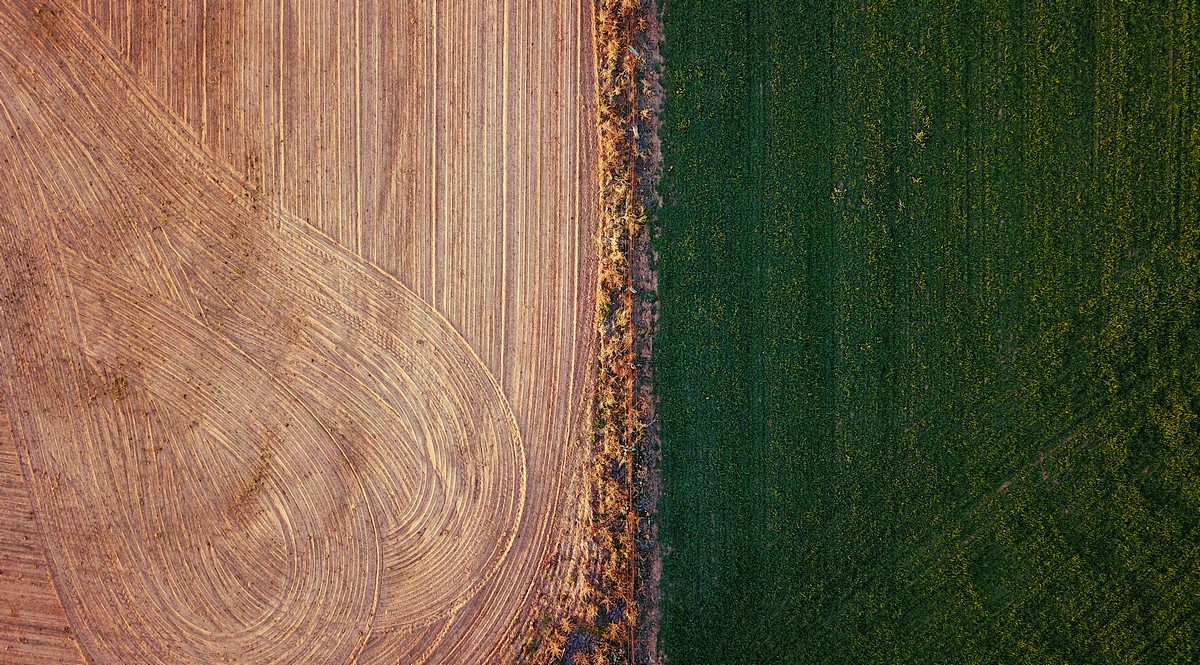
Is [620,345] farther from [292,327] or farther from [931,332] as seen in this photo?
[292,327]

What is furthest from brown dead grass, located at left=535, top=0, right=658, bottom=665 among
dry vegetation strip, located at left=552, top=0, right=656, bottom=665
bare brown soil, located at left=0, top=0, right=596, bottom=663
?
bare brown soil, located at left=0, top=0, right=596, bottom=663

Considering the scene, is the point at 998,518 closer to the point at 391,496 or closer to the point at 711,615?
the point at 711,615

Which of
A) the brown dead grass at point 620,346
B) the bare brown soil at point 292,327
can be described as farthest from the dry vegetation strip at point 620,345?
the bare brown soil at point 292,327

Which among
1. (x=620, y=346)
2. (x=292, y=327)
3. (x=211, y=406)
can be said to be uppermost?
(x=292, y=327)

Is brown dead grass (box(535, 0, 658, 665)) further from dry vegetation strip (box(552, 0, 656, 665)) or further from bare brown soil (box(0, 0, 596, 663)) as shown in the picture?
bare brown soil (box(0, 0, 596, 663))

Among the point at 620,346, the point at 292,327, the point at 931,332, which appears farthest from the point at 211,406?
the point at 931,332

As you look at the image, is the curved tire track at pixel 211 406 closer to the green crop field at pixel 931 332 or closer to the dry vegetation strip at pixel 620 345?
the dry vegetation strip at pixel 620 345

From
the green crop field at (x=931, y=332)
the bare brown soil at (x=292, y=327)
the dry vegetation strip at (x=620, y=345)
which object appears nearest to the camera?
the green crop field at (x=931, y=332)
